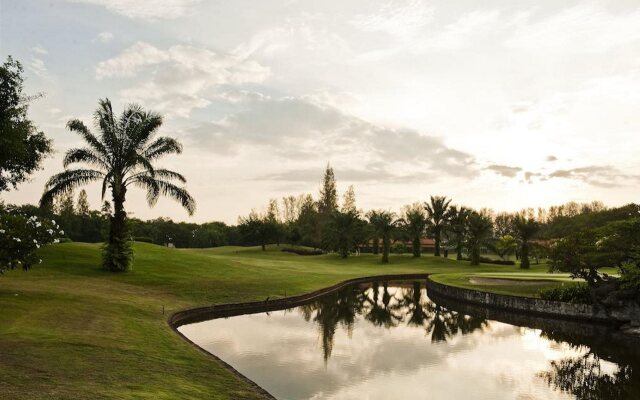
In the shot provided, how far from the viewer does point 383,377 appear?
57.1 ft

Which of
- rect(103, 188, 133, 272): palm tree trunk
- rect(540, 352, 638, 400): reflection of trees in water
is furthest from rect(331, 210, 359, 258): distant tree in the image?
rect(540, 352, 638, 400): reflection of trees in water

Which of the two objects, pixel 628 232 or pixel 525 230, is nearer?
pixel 628 232

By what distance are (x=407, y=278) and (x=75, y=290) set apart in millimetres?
39874

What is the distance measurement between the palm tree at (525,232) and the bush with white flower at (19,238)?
57518 millimetres

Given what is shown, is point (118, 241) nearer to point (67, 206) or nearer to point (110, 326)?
point (110, 326)

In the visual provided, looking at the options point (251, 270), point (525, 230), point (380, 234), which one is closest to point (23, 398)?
point (251, 270)

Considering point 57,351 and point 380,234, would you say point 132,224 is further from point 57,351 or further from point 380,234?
point 380,234

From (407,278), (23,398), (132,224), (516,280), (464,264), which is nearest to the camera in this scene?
(23,398)

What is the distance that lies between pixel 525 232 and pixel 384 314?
3912cm

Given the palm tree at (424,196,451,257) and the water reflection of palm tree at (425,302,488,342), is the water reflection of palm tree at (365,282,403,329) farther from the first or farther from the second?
the palm tree at (424,196,451,257)

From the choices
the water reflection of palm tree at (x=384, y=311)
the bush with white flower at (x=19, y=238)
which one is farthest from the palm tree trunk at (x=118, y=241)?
the water reflection of palm tree at (x=384, y=311)

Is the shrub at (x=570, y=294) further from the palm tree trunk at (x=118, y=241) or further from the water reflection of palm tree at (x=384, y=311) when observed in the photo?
the palm tree trunk at (x=118, y=241)

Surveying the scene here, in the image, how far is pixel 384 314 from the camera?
1298 inches

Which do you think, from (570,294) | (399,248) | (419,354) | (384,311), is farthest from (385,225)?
(419,354)
